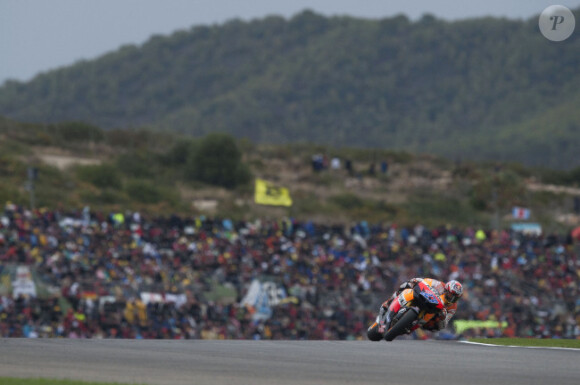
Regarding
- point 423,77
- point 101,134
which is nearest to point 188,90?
point 423,77

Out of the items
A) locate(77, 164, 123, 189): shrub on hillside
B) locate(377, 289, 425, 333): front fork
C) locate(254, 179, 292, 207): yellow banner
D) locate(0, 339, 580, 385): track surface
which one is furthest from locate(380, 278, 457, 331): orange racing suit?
locate(77, 164, 123, 189): shrub on hillside

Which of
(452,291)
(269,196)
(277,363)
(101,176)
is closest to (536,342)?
(452,291)

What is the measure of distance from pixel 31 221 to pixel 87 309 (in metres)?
6.37

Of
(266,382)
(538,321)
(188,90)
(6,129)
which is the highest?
(188,90)

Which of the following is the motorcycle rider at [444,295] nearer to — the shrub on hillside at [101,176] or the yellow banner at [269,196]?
the yellow banner at [269,196]

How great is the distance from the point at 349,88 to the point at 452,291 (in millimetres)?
138868

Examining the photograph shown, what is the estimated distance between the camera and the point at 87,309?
26.6 m

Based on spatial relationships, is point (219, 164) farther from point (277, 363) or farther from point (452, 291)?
point (277, 363)

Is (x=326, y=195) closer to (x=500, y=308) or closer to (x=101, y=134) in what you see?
(x=101, y=134)

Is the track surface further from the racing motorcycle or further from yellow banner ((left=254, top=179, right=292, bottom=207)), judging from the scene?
yellow banner ((left=254, top=179, right=292, bottom=207))

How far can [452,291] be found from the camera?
13.8m

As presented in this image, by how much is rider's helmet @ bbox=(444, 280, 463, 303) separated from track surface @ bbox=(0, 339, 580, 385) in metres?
0.83

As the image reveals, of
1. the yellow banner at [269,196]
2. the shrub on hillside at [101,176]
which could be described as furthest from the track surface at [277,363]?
the shrub on hillside at [101,176]

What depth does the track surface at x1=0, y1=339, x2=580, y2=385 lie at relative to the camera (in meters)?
9.98
